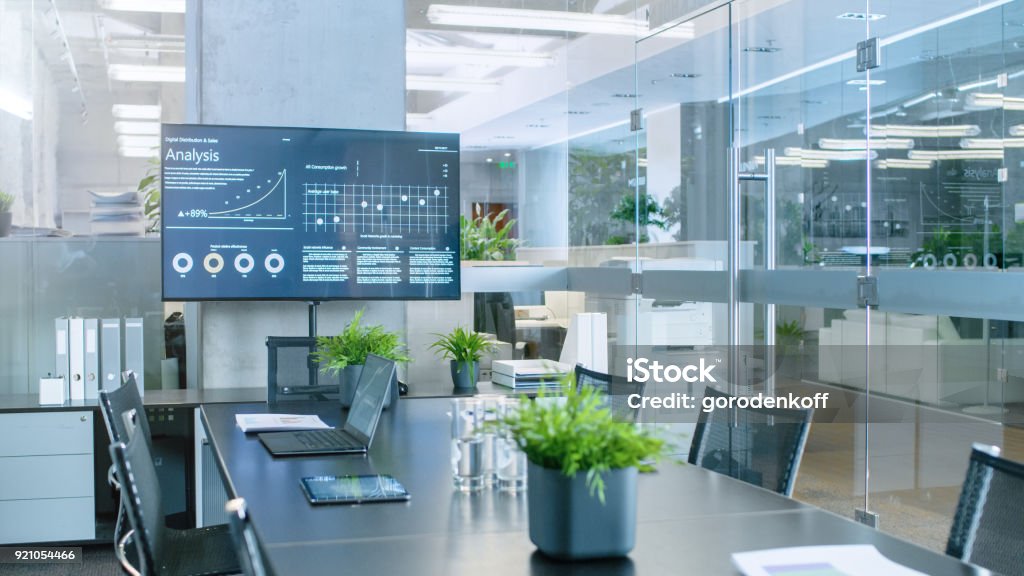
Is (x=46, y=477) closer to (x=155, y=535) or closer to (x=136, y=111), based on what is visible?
(x=136, y=111)

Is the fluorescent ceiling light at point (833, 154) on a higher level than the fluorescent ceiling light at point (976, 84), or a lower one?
lower

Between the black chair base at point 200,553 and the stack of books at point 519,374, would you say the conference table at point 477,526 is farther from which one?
the stack of books at point 519,374

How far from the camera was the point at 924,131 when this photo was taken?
355 centimetres

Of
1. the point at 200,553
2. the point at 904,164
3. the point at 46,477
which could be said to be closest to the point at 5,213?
the point at 46,477

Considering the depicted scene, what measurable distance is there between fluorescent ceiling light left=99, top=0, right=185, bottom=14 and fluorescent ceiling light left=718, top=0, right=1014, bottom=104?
2.87 meters

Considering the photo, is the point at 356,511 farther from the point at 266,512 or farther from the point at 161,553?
the point at 161,553

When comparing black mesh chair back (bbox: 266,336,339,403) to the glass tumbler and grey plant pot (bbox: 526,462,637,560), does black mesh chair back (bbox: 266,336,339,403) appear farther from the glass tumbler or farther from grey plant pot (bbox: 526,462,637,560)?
grey plant pot (bbox: 526,462,637,560)

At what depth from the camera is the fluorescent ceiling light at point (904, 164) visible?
3538 millimetres

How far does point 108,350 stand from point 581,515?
3.74 m

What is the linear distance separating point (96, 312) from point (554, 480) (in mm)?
4232

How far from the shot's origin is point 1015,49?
127 inches

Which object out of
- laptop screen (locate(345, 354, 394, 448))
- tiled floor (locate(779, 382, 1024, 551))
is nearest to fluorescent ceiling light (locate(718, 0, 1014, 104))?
tiled floor (locate(779, 382, 1024, 551))

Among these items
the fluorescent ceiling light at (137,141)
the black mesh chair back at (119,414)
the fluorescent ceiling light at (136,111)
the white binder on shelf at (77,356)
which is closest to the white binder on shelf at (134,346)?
the white binder on shelf at (77,356)

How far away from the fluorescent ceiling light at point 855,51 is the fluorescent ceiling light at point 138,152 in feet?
9.37
